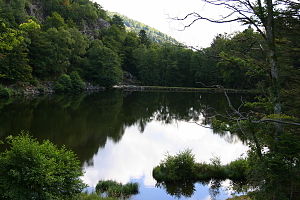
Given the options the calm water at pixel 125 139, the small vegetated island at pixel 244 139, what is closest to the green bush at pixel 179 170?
the small vegetated island at pixel 244 139

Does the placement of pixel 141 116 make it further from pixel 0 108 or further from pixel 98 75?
pixel 98 75

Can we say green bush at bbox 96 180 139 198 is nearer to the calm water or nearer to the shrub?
the calm water

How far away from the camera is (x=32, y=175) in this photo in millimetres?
5773

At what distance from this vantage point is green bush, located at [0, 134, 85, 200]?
18.7 feet

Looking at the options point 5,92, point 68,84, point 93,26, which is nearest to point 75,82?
point 68,84

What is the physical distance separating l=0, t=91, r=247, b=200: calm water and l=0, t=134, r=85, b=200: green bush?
15.1 ft

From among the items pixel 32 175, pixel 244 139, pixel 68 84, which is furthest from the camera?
pixel 68 84

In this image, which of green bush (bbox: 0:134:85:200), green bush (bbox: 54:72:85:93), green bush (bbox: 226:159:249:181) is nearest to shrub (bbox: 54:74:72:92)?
green bush (bbox: 54:72:85:93)

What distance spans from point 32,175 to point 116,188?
5503 mm

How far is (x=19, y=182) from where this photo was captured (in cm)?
580

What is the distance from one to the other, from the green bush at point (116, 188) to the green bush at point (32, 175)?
171 inches

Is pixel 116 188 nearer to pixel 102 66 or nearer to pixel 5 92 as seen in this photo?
pixel 5 92

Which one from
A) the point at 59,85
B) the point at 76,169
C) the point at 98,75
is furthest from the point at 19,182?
the point at 98,75

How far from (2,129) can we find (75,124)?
Answer: 17.9 ft
